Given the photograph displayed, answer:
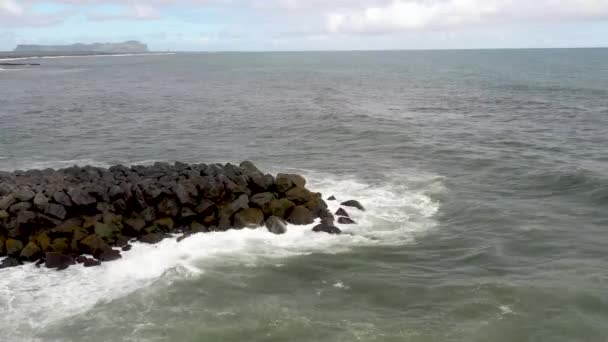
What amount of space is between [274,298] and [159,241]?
6024 mm

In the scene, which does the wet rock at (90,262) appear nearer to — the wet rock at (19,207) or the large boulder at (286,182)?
the wet rock at (19,207)

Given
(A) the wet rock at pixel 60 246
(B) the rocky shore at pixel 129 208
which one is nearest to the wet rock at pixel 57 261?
(B) the rocky shore at pixel 129 208

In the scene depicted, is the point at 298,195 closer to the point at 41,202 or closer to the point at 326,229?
the point at 326,229

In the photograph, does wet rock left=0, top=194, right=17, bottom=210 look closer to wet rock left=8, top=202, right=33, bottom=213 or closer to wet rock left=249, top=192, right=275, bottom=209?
wet rock left=8, top=202, right=33, bottom=213

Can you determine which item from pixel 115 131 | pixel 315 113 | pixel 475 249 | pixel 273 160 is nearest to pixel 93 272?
pixel 475 249

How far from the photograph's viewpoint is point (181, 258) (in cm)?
1873

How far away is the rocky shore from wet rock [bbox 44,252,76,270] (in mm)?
31

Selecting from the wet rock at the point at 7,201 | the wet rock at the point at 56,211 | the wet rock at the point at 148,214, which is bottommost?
the wet rock at the point at 148,214

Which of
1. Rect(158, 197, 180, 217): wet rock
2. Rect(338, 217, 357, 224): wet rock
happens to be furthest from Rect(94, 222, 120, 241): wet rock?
Rect(338, 217, 357, 224): wet rock

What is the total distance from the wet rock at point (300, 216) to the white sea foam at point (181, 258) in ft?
0.94

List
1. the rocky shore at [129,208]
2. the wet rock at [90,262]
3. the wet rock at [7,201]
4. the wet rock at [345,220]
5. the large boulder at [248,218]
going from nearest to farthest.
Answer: the wet rock at [90,262] < the rocky shore at [129,208] < the wet rock at [7,201] < the large boulder at [248,218] < the wet rock at [345,220]

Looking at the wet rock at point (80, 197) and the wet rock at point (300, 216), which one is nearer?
the wet rock at point (80, 197)

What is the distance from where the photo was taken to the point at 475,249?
65.6 feet

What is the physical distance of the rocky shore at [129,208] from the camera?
18703 mm
